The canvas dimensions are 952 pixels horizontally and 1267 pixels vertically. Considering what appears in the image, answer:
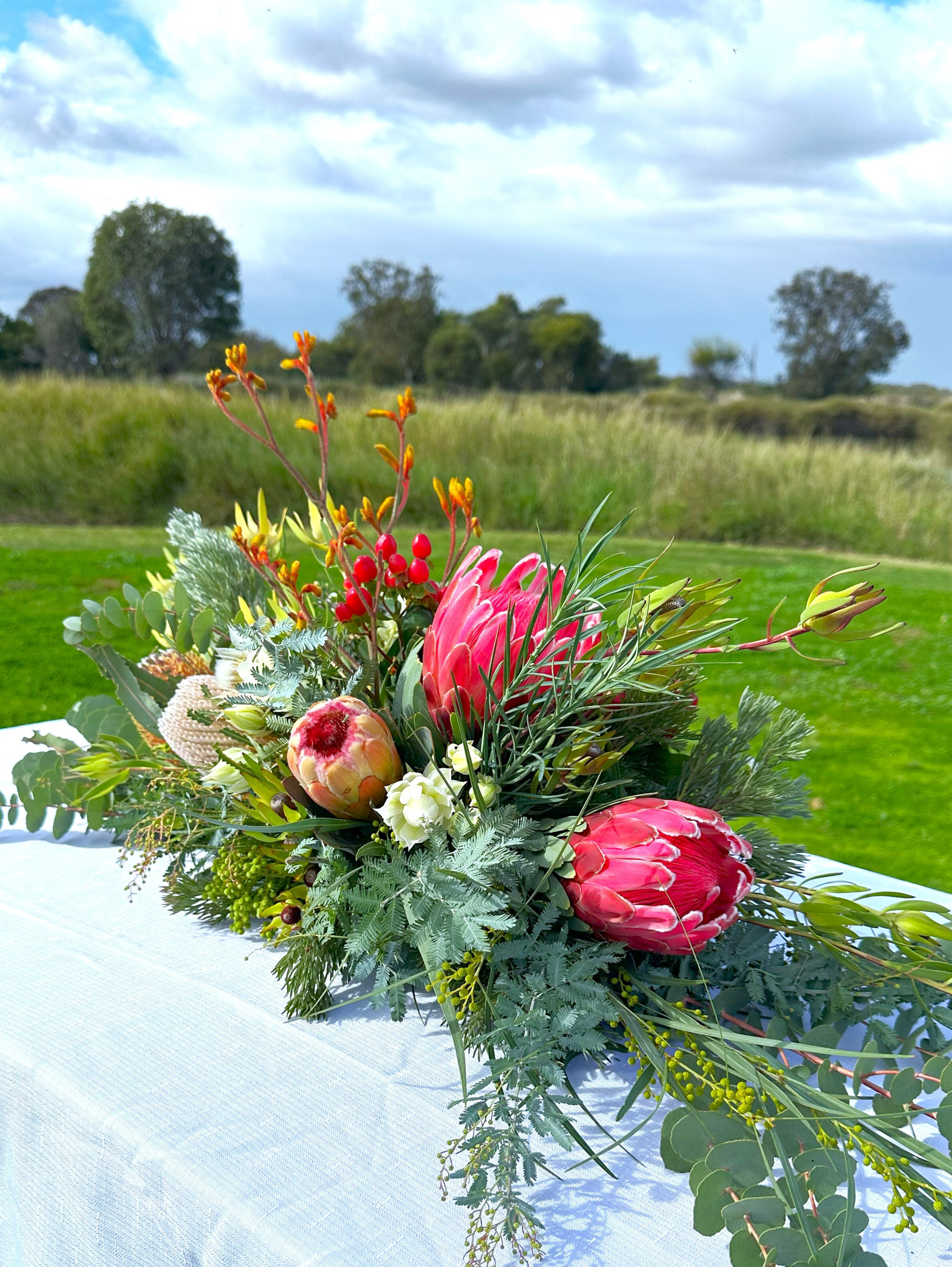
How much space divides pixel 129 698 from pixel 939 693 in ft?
17.1

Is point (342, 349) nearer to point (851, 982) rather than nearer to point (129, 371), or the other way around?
point (129, 371)

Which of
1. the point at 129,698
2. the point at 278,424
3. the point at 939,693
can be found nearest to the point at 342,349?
the point at 278,424

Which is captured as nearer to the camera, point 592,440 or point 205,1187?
point 205,1187

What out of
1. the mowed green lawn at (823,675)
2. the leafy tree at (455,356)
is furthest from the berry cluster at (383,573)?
the leafy tree at (455,356)

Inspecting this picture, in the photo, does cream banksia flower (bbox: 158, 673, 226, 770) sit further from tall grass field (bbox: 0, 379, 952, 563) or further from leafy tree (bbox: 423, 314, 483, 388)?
leafy tree (bbox: 423, 314, 483, 388)

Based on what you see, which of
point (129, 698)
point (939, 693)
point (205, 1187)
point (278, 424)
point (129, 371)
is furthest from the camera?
point (129, 371)

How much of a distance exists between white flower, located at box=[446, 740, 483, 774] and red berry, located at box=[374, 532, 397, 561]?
0.16m

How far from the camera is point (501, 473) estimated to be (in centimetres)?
1000

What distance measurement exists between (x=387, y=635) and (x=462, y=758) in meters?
0.19

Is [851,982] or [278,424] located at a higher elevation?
[851,982]

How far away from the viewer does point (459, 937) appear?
0.62 m

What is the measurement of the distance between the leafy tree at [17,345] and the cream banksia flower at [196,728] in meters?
17.5

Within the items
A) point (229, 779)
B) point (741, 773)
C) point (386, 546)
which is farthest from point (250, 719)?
point (741, 773)

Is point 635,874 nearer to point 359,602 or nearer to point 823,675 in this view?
point 359,602
